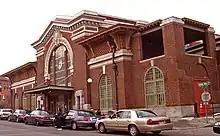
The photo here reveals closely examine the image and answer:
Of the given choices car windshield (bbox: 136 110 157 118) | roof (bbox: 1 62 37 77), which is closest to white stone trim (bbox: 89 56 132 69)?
car windshield (bbox: 136 110 157 118)

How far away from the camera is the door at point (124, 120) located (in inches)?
653

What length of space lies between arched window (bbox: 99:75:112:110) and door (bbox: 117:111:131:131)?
12.1 metres

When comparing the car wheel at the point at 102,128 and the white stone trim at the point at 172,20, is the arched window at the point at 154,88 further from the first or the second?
the car wheel at the point at 102,128

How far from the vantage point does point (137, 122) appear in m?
15.8

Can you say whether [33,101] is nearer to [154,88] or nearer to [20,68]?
[20,68]

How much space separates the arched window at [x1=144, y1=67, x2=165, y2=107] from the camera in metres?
25.2

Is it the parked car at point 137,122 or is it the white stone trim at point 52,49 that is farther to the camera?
the white stone trim at point 52,49

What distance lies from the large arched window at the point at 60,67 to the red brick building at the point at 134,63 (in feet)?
0.39

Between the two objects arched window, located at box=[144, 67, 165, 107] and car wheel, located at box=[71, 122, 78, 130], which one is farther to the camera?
arched window, located at box=[144, 67, 165, 107]

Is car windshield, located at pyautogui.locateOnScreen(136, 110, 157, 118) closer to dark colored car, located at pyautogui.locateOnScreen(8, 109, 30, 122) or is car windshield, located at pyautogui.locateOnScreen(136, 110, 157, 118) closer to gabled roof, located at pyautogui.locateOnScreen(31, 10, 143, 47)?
gabled roof, located at pyautogui.locateOnScreen(31, 10, 143, 47)

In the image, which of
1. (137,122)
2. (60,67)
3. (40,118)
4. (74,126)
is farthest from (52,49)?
(137,122)

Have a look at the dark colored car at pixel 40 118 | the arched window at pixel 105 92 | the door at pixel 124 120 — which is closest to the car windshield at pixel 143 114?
the door at pixel 124 120

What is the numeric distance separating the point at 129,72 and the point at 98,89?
4.37m

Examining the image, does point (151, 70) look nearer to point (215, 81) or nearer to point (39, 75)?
point (215, 81)
